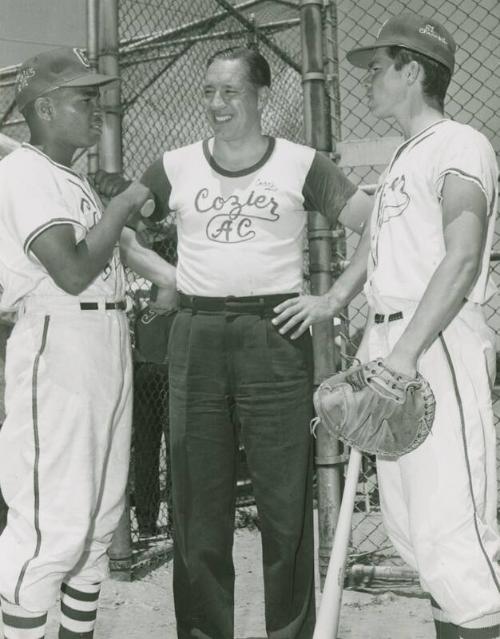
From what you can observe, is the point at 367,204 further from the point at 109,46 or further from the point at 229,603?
the point at 109,46

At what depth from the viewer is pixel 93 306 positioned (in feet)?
9.12

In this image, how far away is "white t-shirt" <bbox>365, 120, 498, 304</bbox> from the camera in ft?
7.58

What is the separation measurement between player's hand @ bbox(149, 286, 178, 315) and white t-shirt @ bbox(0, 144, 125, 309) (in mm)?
335

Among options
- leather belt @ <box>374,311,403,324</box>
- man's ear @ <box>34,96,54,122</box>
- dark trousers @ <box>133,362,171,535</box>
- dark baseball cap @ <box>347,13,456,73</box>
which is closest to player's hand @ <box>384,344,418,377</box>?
leather belt @ <box>374,311,403,324</box>

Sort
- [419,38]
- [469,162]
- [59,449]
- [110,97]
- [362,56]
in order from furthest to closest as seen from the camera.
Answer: [110,97] < [362,56] < [59,449] < [419,38] < [469,162]

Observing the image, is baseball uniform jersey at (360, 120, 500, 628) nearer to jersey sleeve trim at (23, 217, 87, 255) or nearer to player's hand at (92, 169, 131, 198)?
jersey sleeve trim at (23, 217, 87, 255)

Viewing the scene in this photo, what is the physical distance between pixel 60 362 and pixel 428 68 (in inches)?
59.4

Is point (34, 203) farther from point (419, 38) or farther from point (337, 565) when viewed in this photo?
point (337, 565)

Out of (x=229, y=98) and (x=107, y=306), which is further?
(x=229, y=98)

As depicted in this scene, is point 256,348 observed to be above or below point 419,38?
below

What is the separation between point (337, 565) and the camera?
2426 mm

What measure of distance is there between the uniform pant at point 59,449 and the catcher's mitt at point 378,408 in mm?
820

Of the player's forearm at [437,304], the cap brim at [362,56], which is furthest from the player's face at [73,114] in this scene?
the player's forearm at [437,304]

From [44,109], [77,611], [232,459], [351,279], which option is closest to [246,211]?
[351,279]
